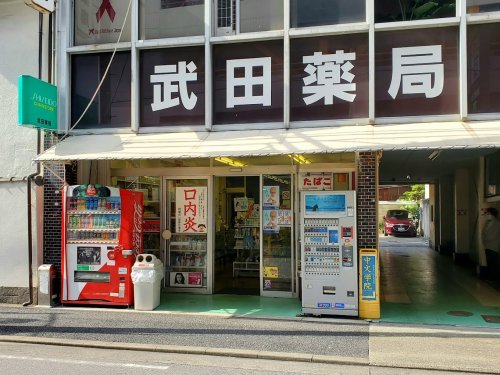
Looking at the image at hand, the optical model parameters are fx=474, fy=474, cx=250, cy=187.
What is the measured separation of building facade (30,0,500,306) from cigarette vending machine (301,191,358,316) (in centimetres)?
32

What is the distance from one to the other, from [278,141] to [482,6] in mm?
4599

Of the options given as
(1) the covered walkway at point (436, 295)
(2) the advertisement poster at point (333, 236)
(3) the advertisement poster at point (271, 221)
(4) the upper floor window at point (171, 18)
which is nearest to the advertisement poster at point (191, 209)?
(3) the advertisement poster at point (271, 221)

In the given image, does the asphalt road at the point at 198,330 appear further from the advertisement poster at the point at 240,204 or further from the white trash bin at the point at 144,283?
the advertisement poster at the point at 240,204

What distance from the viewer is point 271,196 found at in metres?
10.6

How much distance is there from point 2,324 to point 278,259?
5.55 m

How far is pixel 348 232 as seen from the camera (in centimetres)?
880

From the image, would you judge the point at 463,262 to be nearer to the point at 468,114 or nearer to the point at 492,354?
the point at 468,114

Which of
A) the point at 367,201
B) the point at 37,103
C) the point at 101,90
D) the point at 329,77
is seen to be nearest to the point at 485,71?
the point at 329,77

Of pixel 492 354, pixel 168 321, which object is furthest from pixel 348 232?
pixel 168 321

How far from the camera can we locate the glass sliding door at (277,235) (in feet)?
34.6

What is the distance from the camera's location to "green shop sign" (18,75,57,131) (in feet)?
30.0

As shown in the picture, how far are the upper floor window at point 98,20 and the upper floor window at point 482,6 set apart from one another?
7123 millimetres

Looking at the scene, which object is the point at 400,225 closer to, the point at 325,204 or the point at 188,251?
the point at 188,251

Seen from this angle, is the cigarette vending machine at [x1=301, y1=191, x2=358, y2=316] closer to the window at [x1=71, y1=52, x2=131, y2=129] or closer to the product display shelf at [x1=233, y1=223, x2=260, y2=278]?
the product display shelf at [x1=233, y1=223, x2=260, y2=278]
